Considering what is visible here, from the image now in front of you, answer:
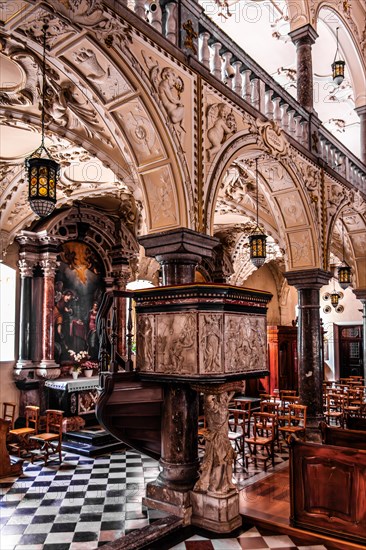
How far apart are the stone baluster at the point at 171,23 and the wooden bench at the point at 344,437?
5106 mm

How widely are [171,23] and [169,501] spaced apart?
18.1 ft

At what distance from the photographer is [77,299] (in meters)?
12.1

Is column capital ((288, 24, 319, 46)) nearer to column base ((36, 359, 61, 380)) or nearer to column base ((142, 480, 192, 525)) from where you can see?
column base ((36, 359, 61, 380))

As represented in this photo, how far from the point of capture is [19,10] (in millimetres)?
4387

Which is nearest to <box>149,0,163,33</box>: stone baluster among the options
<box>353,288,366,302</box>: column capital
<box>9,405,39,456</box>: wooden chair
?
<box>9,405,39,456</box>: wooden chair

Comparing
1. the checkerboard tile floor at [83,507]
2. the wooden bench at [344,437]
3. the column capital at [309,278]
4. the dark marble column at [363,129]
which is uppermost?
the dark marble column at [363,129]

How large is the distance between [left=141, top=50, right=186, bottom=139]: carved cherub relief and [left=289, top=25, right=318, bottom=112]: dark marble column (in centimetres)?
492

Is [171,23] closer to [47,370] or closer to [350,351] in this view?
[47,370]

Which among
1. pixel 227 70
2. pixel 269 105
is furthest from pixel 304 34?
pixel 227 70

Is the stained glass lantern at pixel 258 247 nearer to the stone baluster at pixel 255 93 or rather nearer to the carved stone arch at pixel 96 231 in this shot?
the stone baluster at pixel 255 93

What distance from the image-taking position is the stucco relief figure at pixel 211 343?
5.02m

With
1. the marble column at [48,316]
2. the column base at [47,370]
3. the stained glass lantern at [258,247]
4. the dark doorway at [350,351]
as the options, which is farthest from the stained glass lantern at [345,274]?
the column base at [47,370]

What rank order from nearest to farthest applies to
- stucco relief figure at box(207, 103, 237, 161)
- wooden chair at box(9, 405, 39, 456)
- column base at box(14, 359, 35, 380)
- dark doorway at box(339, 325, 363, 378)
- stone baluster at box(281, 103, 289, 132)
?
stucco relief figure at box(207, 103, 237, 161), stone baluster at box(281, 103, 289, 132), wooden chair at box(9, 405, 39, 456), column base at box(14, 359, 35, 380), dark doorway at box(339, 325, 363, 378)

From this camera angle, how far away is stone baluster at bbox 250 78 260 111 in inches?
297
